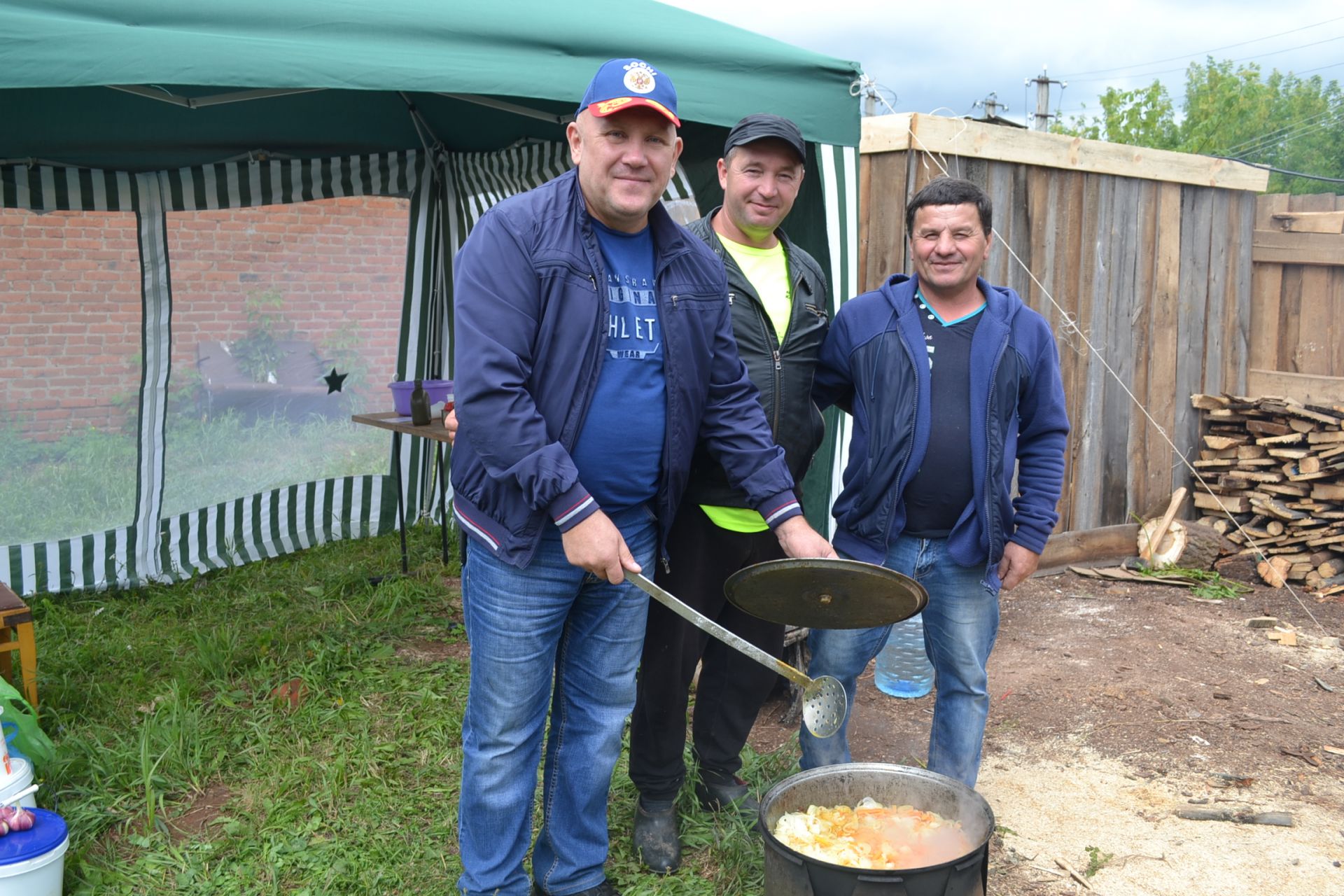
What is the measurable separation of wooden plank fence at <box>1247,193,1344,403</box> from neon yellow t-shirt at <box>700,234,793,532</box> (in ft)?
15.1

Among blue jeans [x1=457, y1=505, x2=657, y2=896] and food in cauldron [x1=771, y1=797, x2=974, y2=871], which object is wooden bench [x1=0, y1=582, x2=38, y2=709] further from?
food in cauldron [x1=771, y1=797, x2=974, y2=871]

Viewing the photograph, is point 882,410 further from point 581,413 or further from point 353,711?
point 353,711

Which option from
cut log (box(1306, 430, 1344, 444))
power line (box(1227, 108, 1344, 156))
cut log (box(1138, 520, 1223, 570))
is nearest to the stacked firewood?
cut log (box(1306, 430, 1344, 444))

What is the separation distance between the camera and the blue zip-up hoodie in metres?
2.71

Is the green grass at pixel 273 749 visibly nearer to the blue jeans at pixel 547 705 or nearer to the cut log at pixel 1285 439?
the blue jeans at pixel 547 705

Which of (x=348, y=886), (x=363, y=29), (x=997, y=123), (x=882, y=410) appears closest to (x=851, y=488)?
(x=882, y=410)

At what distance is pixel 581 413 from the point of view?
7.24ft

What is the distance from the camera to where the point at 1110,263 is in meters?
5.86

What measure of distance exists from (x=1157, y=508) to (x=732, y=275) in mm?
4522

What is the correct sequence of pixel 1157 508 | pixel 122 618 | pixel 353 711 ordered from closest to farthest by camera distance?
pixel 353 711 < pixel 122 618 < pixel 1157 508

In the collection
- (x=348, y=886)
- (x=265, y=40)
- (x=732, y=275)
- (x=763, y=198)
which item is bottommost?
(x=348, y=886)

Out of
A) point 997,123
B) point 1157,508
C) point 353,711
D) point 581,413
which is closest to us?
point 581,413

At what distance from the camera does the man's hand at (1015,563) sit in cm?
281

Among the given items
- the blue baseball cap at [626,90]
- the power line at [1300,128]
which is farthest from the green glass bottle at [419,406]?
the power line at [1300,128]
